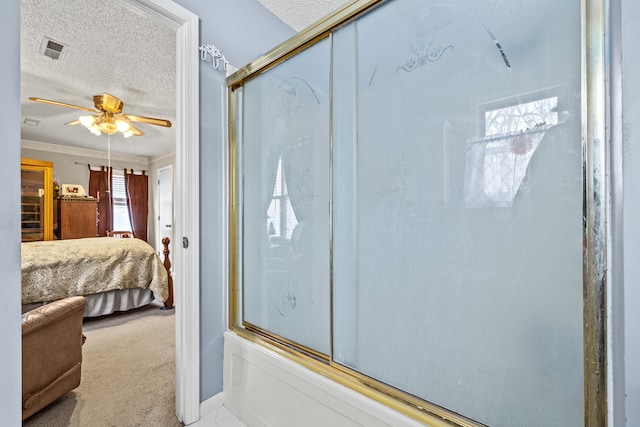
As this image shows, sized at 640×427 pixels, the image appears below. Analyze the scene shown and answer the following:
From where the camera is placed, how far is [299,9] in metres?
2.09

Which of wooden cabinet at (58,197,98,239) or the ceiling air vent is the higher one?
the ceiling air vent

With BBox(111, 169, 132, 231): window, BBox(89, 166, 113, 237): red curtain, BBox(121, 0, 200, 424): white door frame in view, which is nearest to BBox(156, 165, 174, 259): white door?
BBox(111, 169, 132, 231): window

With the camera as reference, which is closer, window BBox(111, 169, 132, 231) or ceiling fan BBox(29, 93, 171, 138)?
ceiling fan BBox(29, 93, 171, 138)

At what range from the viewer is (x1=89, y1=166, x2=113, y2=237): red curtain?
5793 millimetres

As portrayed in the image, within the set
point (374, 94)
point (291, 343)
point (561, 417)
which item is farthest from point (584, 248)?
point (291, 343)

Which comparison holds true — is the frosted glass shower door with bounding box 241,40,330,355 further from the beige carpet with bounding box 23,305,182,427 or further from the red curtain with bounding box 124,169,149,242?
the red curtain with bounding box 124,169,149,242

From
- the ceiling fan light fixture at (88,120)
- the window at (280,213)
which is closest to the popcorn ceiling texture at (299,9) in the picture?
the window at (280,213)

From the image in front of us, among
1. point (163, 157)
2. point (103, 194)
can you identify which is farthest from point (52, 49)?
point (103, 194)

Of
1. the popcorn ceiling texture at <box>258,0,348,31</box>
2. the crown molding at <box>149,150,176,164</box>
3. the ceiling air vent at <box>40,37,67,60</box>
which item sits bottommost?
the crown molding at <box>149,150,176,164</box>

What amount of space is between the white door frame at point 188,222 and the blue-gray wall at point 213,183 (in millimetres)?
56

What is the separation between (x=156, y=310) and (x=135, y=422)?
2.25 meters

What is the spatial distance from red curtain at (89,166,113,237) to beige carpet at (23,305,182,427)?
342 centimetres

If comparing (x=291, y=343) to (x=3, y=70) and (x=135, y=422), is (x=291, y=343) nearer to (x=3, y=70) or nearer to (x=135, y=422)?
(x=135, y=422)

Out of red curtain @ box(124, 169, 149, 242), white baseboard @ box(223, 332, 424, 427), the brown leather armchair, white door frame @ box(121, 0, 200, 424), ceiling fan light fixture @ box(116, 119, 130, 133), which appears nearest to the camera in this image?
white baseboard @ box(223, 332, 424, 427)
